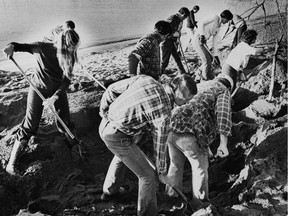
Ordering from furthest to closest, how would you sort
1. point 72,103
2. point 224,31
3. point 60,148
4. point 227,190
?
1. point 224,31
2. point 72,103
3. point 60,148
4. point 227,190

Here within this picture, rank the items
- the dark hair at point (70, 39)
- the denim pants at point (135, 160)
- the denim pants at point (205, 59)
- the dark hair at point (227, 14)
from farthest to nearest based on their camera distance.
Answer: the denim pants at point (205, 59)
the dark hair at point (227, 14)
the dark hair at point (70, 39)
the denim pants at point (135, 160)

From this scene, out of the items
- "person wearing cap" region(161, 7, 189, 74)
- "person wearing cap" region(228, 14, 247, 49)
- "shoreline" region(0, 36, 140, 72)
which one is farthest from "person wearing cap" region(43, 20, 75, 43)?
"person wearing cap" region(228, 14, 247, 49)

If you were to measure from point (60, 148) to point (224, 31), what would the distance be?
1.91 metres

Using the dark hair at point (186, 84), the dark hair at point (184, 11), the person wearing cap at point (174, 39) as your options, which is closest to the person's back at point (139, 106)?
the dark hair at point (186, 84)

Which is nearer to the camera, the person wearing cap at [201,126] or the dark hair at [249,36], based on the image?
the person wearing cap at [201,126]

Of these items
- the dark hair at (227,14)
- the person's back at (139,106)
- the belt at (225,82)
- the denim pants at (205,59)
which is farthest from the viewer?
the denim pants at (205,59)

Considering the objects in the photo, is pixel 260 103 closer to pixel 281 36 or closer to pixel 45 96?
pixel 281 36

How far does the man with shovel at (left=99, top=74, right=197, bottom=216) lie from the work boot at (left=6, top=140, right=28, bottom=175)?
68cm

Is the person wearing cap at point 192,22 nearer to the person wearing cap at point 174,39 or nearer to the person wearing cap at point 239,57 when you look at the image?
the person wearing cap at point 174,39

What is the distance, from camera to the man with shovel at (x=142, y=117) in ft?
4.86

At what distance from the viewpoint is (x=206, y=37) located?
306 cm

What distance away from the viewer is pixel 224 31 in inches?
121

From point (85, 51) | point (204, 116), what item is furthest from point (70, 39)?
point (204, 116)

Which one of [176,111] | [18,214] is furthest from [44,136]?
[176,111]
